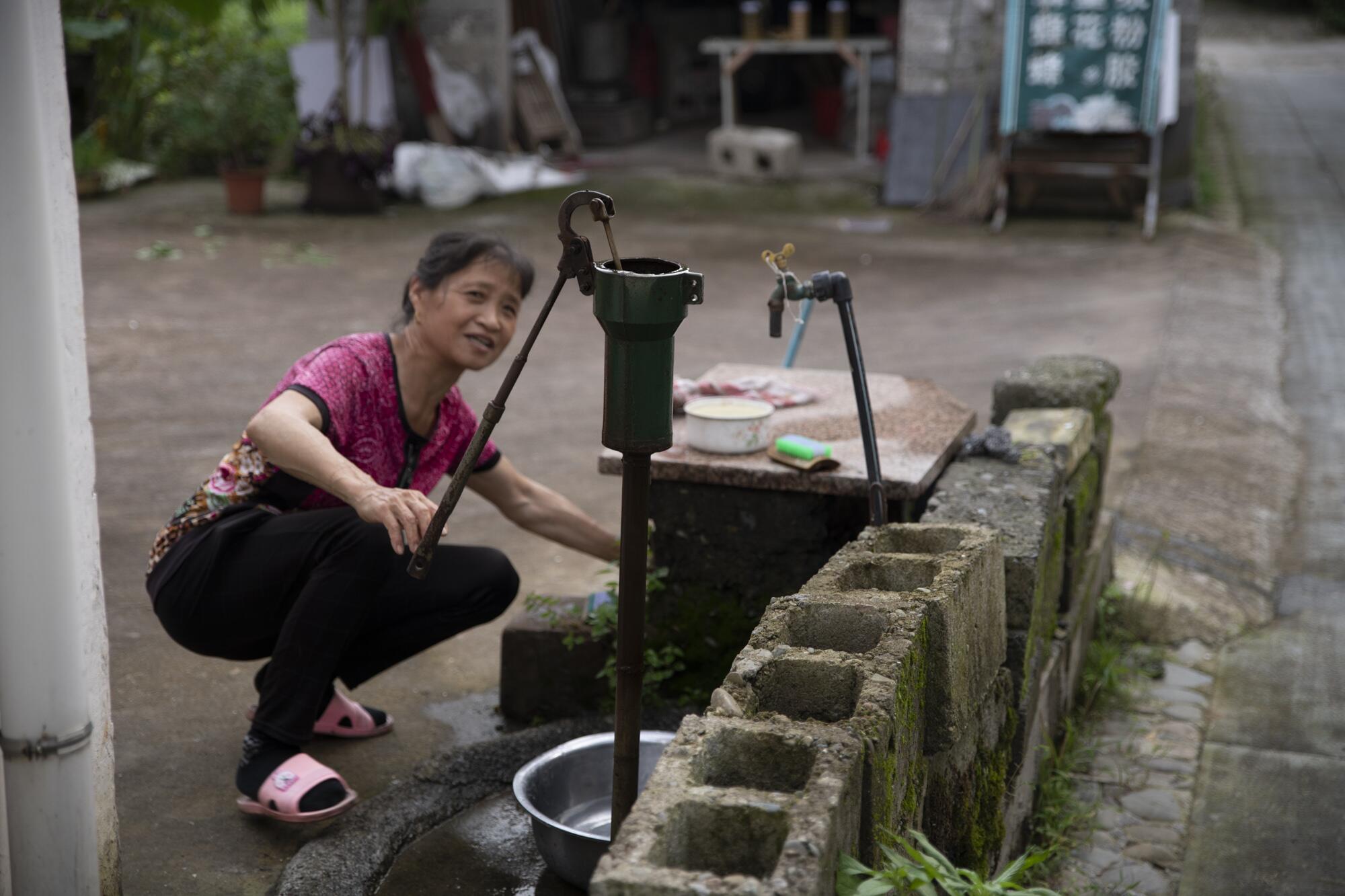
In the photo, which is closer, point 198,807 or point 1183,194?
point 198,807

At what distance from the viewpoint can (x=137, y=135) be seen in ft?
41.3

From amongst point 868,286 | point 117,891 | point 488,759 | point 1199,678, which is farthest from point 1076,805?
point 868,286

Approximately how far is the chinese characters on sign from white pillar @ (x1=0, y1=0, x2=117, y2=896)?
917 centimetres

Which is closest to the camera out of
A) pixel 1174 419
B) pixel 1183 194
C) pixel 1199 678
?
pixel 1199 678

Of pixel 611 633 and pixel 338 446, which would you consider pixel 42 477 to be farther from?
pixel 611 633

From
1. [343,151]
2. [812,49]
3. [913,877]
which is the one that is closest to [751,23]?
[812,49]

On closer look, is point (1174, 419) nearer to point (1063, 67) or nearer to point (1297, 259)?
point (1297, 259)

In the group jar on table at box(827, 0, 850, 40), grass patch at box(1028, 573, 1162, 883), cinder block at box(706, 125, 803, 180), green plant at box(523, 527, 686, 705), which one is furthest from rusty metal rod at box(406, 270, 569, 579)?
jar on table at box(827, 0, 850, 40)

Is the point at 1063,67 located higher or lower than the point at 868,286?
higher

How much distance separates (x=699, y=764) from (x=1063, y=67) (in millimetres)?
9587

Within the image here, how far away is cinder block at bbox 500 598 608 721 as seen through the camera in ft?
11.0

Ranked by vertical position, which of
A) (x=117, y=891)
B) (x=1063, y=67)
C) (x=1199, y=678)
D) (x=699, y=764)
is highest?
(x=1063, y=67)

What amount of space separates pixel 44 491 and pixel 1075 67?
9.58 metres

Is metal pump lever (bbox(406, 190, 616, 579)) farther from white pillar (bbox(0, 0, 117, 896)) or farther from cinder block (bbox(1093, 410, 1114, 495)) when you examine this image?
cinder block (bbox(1093, 410, 1114, 495))
